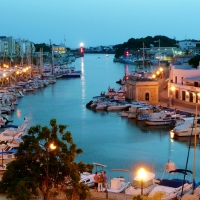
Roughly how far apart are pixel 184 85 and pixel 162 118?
469 cm

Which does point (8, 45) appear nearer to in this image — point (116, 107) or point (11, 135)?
point (116, 107)

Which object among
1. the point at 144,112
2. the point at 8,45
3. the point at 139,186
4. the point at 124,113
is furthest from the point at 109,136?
the point at 8,45

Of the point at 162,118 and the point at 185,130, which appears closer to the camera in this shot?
the point at 185,130

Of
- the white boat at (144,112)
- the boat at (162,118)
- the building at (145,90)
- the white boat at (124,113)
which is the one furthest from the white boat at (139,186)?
the building at (145,90)

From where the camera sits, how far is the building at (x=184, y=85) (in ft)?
71.9

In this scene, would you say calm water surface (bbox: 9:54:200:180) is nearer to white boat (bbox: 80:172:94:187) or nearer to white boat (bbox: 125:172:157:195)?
white boat (bbox: 125:172:157:195)

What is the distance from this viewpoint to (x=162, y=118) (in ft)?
60.5

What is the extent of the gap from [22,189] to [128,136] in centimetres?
1009

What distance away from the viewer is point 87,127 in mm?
18812

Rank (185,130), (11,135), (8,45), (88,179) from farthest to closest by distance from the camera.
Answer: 1. (8,45)
2. (185,130)
3. (11,135)
4. (88,179)

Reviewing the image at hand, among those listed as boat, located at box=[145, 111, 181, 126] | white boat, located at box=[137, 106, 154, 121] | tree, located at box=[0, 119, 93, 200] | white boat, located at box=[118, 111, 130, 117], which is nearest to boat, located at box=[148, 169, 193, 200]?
tree, located at box=[0, 119, 93, 200]

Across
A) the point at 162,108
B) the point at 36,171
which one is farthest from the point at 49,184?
the point at 162,108

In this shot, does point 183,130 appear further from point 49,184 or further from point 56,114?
point 49,184

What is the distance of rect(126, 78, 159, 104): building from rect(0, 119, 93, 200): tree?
1576cm
